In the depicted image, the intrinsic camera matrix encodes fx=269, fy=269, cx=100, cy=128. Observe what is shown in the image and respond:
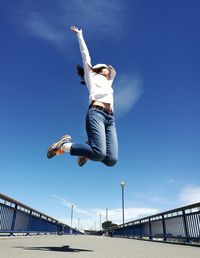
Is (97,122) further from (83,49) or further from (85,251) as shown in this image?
(85,251)

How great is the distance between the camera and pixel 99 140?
3.98m

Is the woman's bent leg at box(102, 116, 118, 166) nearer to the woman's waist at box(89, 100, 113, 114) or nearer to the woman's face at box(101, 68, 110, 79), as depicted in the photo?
the woman's waist at box(89, 100, 113, 114)

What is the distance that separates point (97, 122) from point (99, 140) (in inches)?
11.4

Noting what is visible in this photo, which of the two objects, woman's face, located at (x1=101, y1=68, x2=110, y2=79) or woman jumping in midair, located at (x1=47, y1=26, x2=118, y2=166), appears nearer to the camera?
woman jumping in midair, located at (x1=47, y1=26, x2=118, y2=166)

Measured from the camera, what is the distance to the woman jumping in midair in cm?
397

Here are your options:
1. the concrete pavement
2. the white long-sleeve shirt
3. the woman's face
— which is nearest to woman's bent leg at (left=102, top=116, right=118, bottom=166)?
the white long-sleeve shirt

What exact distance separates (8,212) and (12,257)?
5810 mm

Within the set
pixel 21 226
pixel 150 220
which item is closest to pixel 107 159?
pixel 21 226

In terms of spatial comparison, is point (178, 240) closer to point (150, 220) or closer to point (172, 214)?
point (172, 214)

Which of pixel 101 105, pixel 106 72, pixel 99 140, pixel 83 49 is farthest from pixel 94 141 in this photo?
pixel 83 49

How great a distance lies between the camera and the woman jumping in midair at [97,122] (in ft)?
13.0

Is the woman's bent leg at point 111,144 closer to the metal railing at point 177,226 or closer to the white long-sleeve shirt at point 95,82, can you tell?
the white long-sleeve shirt at point 95,82

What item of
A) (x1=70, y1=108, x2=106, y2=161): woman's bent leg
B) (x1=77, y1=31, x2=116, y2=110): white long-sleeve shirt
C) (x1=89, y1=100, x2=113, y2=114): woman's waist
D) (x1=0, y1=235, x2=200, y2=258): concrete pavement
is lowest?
(x1=0, y1=235, x2=200, y2=258): concrete pavement

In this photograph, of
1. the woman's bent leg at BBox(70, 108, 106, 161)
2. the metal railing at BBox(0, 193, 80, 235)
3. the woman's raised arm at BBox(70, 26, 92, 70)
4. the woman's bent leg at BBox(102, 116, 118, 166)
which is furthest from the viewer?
the metal railing at BBox(0, 193, 80, 235)
